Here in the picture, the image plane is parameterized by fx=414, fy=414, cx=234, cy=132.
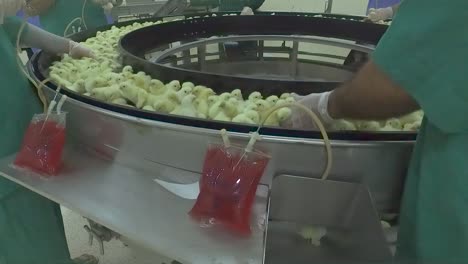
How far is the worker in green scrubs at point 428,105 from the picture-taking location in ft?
1.94

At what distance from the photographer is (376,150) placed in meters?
0.84

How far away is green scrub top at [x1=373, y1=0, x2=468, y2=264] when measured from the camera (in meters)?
0.59

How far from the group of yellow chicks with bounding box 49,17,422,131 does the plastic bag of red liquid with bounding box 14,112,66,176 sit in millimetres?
144

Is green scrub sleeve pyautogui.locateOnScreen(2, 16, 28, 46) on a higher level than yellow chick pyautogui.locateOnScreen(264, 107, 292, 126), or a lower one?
higher

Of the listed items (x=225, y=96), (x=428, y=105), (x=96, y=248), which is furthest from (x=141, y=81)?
(x=96, y=248)

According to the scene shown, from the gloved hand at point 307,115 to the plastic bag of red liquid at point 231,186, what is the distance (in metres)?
0.17

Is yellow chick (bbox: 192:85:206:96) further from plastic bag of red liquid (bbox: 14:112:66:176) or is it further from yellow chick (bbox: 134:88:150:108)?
plastic bag of red liquid (bbox: 14:112:66:176)

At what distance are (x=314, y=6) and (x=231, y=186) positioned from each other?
3.13m

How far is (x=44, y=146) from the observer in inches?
37.6

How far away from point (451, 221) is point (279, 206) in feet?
1.08

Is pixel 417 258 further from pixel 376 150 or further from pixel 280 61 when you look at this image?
pixel 280 61

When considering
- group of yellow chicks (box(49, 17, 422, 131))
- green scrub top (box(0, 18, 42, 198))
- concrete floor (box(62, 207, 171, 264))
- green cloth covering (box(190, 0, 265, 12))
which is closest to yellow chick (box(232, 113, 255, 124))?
group of yellow chicks (box(49, 17, 422, 131))

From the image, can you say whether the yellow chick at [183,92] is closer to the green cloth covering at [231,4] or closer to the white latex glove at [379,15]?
the white latex glove at [379,15]

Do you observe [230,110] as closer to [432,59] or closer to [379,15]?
[432,59]
